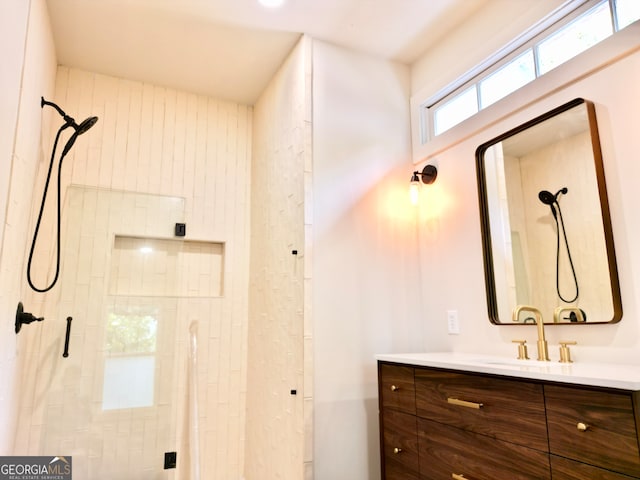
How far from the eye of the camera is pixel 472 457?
1588 mm

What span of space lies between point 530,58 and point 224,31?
1797 mm

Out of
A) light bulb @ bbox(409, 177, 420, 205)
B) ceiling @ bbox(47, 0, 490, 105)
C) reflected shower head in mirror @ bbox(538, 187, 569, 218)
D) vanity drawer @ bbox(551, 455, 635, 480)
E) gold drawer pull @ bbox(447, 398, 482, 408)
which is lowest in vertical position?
vanity drawer @ bbox(551, 455, 635, 480)

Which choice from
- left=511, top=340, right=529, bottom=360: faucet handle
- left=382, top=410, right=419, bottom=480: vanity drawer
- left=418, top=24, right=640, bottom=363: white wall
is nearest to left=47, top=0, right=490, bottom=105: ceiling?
left=418, top=24, right=640, bottom=363: white wall

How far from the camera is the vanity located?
1.18 meters

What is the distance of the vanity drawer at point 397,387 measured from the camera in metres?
1.95

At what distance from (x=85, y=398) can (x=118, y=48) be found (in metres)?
2.30

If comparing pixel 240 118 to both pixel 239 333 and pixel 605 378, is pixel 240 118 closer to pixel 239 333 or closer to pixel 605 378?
pixel 239 333

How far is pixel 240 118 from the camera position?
11.8 ft

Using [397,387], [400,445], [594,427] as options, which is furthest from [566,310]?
[400,445]

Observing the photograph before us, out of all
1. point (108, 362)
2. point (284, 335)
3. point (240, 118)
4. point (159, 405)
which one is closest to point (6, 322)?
point (108, 362)

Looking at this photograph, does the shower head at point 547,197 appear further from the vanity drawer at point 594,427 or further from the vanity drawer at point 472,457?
the vanity drawer at point 472,457

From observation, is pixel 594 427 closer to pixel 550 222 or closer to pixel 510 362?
pixel 510 362

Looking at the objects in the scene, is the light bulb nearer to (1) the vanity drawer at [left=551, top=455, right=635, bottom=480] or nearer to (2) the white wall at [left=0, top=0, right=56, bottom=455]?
(1) the vanity drawer at [left=551, top=455, right=635, bottom=480]

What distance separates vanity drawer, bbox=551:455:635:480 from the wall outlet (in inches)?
44.0
